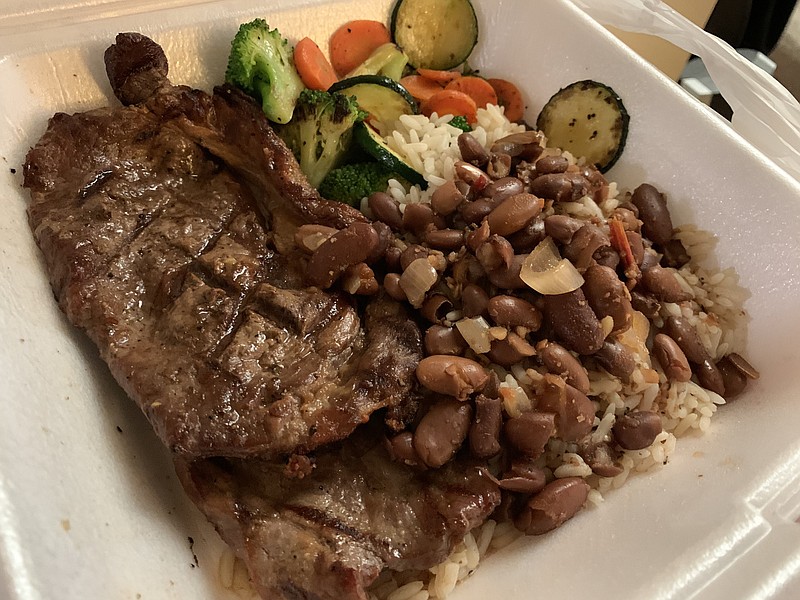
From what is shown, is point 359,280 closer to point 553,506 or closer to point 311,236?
point 311,236

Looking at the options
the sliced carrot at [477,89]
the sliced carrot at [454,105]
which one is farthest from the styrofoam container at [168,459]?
the sliced carrot at [454,105]

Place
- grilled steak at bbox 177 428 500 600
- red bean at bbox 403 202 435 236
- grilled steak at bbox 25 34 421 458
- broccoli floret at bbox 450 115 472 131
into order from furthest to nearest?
broccoli floret at bbox 450 115 472 131 < red bean at bbox 403 202 435 236 < grilled steak at bbox 25 34 421 458 < grilled steak at bbox 177 428 500 600

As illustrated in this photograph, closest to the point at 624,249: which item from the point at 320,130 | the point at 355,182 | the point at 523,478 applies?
the point at 523,478

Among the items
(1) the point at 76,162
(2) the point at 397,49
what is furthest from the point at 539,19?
(1) the point at 76,162

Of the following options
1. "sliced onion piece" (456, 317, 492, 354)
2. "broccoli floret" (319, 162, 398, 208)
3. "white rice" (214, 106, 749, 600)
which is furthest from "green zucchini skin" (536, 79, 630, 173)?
"sliced onion piece" (456, 317, 492, 354)

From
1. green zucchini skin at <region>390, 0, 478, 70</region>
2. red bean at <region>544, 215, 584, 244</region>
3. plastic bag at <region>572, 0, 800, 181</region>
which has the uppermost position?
plastic bag at <region>572, 0, 800, 181</region>

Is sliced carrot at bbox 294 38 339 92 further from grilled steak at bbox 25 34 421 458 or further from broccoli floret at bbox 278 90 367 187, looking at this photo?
grilled steak at bbox 25 34 421 458

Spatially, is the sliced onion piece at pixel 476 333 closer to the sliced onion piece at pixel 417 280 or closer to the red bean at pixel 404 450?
the sliced onion piece at pixel 417 280
